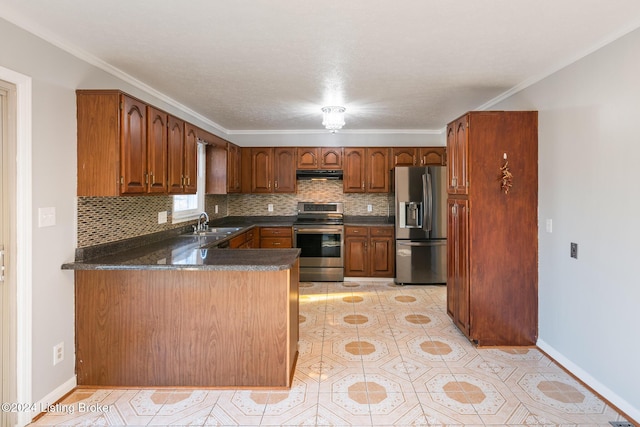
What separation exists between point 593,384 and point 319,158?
13.7 ft

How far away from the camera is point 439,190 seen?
5.04 meters

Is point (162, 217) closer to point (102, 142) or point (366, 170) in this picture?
point (102, 142)

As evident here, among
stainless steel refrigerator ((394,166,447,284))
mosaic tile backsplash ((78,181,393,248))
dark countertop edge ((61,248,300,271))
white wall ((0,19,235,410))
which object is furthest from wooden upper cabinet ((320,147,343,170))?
white wall ((0,19,235,410))

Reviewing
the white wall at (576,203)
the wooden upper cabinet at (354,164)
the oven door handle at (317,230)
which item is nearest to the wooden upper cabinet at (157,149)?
the white wall at (576,203)

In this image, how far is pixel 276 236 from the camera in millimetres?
5352

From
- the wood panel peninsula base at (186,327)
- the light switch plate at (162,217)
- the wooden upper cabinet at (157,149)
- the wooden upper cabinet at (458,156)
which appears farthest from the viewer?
the light switch plate at (162,217)

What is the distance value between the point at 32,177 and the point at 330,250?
382 cm

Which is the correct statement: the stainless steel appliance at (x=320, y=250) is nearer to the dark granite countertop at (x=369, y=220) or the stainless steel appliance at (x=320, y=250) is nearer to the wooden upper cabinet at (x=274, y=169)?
the dark granite countertop at (x=369, y=220)

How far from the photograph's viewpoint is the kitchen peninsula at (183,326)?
2426 millimetres

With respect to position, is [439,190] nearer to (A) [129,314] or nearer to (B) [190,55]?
(B) [190,55]

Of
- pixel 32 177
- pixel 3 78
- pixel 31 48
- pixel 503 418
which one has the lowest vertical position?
pixel 503 418

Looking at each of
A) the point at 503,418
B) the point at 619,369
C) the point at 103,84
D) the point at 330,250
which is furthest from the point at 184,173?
the point at 619,369

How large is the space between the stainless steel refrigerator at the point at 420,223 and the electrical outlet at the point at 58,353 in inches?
158

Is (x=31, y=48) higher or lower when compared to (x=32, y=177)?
higher
